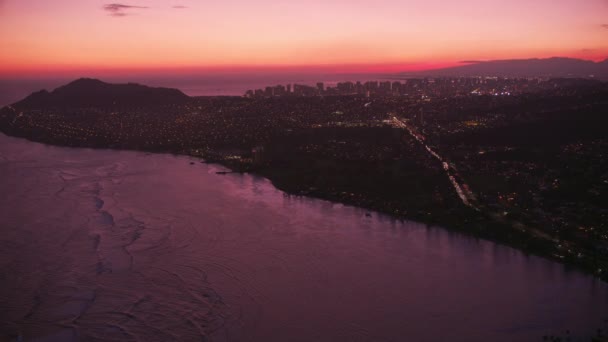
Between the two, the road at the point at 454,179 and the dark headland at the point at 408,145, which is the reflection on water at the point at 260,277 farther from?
the road at the point at 454,179

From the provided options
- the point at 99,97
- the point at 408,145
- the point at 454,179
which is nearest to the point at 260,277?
the point at 454,179

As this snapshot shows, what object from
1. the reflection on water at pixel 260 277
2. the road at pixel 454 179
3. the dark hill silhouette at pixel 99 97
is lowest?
the reflection on water at pixel 260 277

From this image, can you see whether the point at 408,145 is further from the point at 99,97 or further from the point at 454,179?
the point at 99,97

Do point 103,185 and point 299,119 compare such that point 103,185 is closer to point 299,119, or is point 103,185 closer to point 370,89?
point 299,119

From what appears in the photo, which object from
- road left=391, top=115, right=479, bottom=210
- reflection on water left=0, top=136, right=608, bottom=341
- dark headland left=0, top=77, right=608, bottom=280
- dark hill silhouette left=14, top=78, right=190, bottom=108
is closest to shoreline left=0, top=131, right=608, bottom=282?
dark headland left=0, top=77, right=608, bottom=280

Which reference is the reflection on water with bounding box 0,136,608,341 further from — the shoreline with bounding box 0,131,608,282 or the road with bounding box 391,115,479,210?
the road with bounding box 391,115,479,210

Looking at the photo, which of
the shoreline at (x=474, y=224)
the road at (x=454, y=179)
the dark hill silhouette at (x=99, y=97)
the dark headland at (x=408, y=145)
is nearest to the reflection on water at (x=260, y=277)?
the shoreline at (x=474, y=224)
